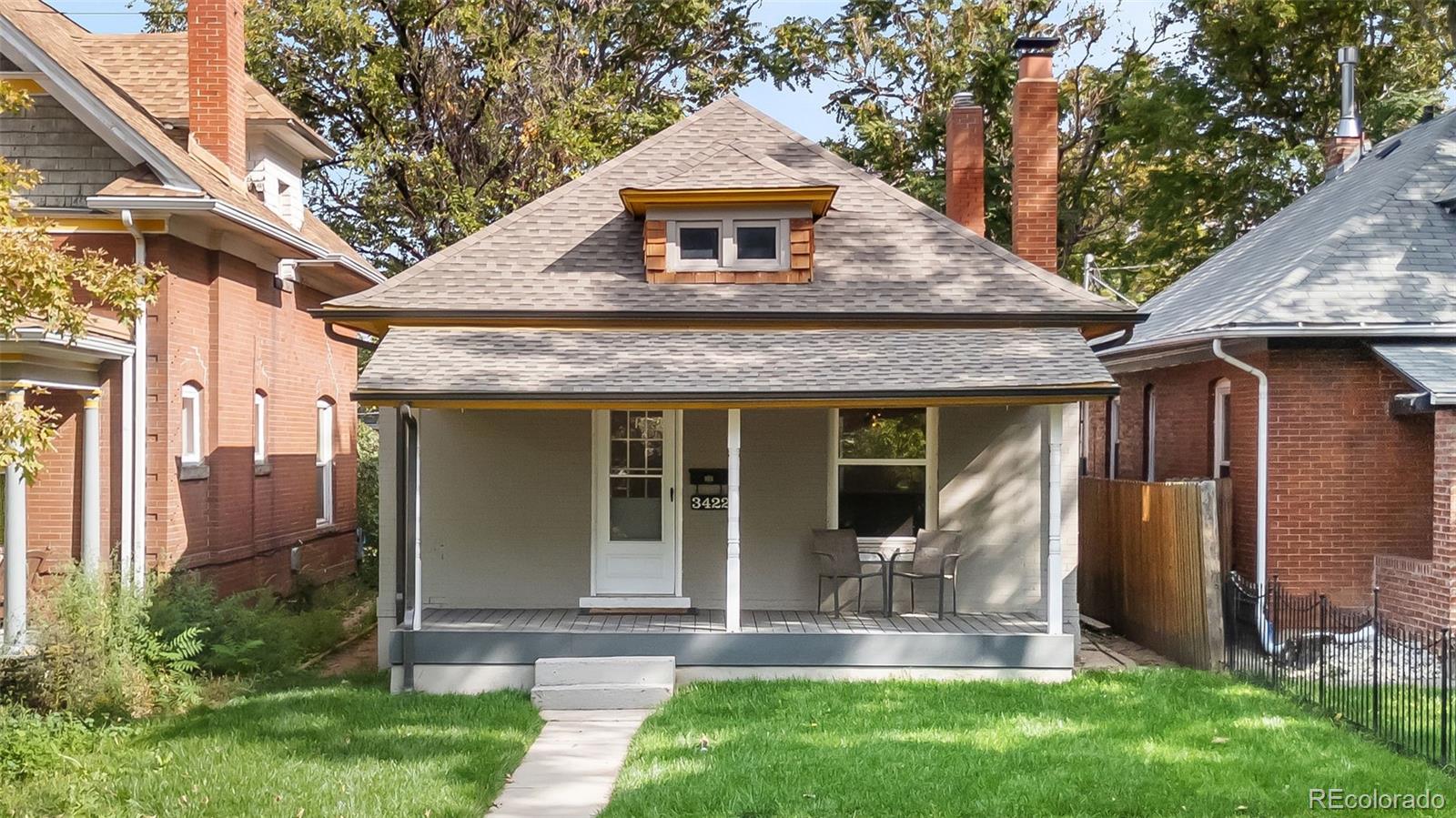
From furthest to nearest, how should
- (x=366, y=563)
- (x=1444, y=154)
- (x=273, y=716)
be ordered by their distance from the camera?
(x=366, y=563)
(x=1444, y=154)
(x=273, y=716)

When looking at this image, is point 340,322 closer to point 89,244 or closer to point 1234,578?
point 89,244

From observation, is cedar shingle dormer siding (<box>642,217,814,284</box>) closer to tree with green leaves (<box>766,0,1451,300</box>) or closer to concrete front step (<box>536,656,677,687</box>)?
concrete front step (<box>536,656,677,687</box>)

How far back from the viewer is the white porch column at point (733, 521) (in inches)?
423

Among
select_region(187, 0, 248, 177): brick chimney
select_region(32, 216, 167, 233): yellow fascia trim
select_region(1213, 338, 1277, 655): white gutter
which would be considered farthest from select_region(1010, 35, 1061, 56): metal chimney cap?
select_region(32, 216, 167, 233): yellow fascia trim

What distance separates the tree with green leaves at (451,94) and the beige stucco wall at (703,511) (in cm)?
1177

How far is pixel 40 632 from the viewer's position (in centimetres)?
991

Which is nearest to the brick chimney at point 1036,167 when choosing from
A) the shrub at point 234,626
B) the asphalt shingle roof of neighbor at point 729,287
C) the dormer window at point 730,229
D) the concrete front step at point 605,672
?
the asphalt shingle roof of neighbor at point 729,287

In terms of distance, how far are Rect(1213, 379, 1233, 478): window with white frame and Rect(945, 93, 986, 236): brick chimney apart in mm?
3559

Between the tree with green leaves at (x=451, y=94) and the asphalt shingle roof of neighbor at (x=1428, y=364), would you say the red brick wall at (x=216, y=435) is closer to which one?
the tree with green leaves at (x=451, y=94)

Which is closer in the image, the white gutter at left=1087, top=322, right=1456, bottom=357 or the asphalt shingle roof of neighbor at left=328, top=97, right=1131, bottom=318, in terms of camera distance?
the white gutter at left=1087, top=322, right=1456, bottom=357

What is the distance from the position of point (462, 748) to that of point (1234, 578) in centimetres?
764

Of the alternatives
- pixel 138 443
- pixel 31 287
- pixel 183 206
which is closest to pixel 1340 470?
pixel 31 287

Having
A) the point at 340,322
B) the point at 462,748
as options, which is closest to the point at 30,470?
the point at 462,748
